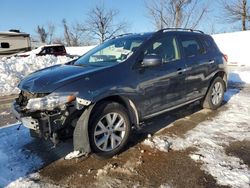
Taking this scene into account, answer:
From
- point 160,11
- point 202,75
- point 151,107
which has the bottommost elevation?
point 151,107

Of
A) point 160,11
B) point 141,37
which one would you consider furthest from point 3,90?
point 160,11

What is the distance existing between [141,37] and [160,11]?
26.0 metres

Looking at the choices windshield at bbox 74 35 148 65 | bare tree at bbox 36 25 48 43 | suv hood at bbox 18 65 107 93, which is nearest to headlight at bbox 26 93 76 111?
suv hood at bbox 18 65 107 93

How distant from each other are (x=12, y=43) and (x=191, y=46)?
18.5 meters

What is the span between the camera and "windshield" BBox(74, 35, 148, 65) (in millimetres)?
4684

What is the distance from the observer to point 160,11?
2972 centimetres

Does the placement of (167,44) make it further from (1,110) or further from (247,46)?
(247,46)

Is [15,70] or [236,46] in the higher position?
[236,46]

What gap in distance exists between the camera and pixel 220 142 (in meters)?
4.73

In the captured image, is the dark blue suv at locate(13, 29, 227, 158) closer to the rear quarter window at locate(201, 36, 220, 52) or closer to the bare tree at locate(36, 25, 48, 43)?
the rear quarter window at locate(201, 36, 220, 52)

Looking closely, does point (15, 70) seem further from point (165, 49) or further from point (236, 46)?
point (236, 46)

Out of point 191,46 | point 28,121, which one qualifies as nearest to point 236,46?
point 191,46

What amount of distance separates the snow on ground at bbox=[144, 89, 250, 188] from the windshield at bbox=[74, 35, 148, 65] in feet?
4.86

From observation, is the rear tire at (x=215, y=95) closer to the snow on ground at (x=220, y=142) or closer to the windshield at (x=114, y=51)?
the snow on ground at (x=220, y=142)
